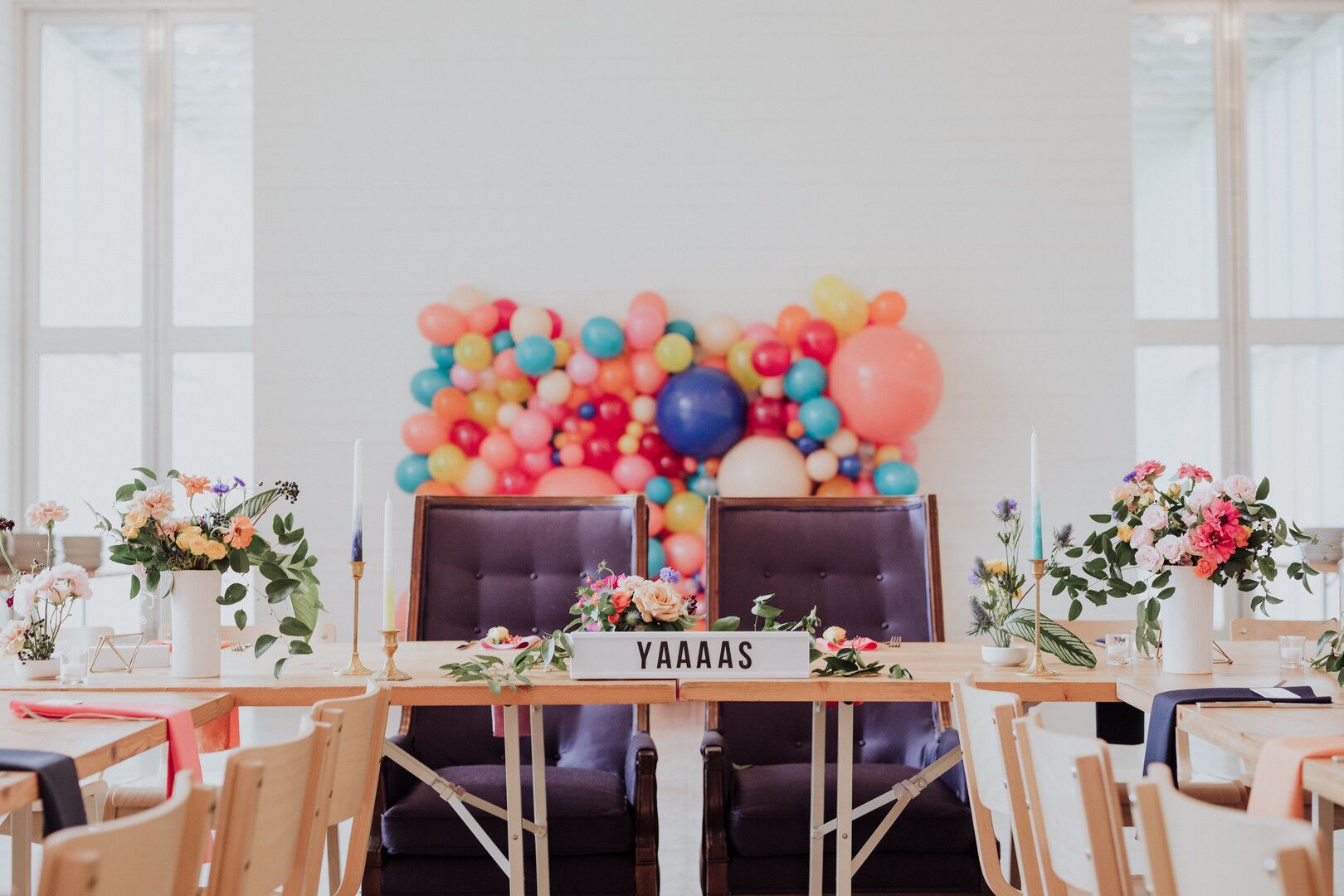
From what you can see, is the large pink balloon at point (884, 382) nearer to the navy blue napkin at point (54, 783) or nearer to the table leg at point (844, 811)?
the table leg at point (844, 811)

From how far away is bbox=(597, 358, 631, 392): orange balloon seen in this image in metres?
5.17

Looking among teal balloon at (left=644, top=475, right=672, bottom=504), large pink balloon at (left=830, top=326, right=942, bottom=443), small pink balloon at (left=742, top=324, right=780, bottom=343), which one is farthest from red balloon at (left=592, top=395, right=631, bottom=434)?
large pink balloon at (left=830, top=326, right=942, bottom=443)

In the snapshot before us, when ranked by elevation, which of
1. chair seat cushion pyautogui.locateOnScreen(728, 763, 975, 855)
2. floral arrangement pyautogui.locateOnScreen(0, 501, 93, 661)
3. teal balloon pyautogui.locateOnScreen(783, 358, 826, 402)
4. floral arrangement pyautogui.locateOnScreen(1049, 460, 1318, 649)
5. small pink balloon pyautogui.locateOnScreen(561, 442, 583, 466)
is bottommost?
chair seat cushion pyautogui.locateOnScreen(728, 763, 975, 855)

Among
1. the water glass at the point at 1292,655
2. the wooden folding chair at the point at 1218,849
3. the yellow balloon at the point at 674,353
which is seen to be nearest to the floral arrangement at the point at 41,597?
the wooden folding chair at the point at 1218,849

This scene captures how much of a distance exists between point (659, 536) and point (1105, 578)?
3.07m

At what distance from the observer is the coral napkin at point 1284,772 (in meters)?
1.32

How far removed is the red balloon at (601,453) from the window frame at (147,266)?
219 centimetres

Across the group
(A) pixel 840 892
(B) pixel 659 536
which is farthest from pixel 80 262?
(A) pixel 840 892

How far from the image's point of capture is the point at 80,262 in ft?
20.0

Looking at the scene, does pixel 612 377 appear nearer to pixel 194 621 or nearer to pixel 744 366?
pixel 744 366

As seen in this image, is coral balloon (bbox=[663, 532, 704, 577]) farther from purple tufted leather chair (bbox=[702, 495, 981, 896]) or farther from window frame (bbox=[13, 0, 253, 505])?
window frame (bbox=[13, 0, 253, 505])

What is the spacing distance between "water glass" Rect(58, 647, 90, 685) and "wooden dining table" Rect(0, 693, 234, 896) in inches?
2.3

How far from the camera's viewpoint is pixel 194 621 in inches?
82.0

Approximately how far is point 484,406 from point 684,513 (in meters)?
1.06
